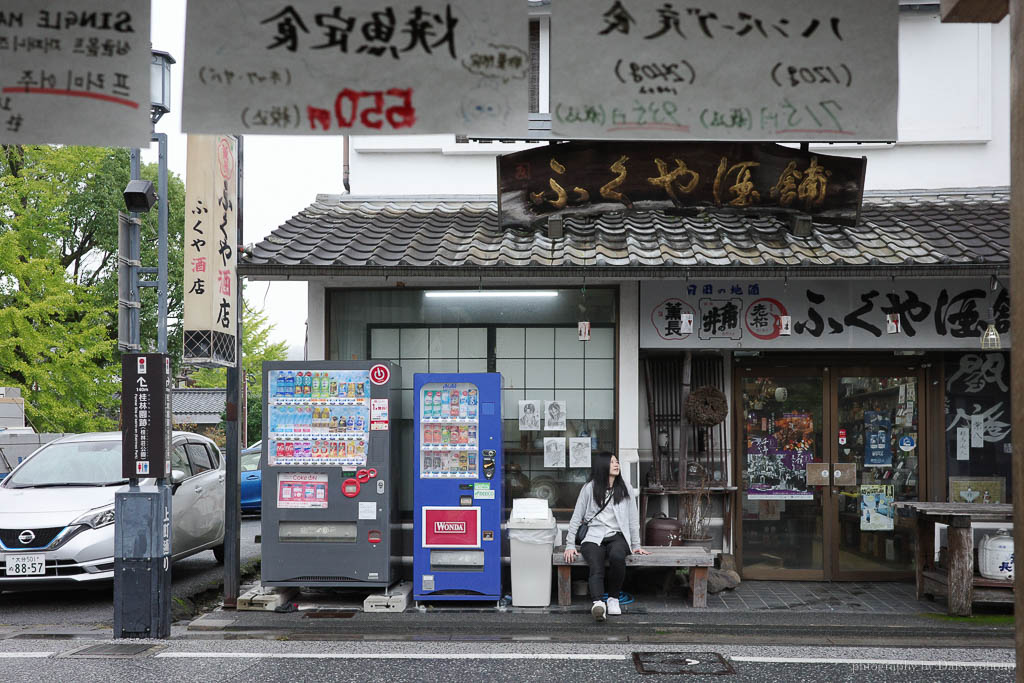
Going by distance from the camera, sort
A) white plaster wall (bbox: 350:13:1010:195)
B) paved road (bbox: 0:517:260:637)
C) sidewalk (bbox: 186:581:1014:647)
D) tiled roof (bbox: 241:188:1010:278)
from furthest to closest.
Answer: white plaster wall (bbox: 350:13:1010:195)
tiled roof (bbox: 241:188:1010:278)
paved road (bbox: 0:517:260:637)
sidewalk (bbox: 186:581:1014:647)

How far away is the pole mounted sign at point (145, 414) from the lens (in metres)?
8.06

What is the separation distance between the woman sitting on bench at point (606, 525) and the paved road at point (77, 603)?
4.23 metres

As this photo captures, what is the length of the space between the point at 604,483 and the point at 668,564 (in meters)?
1.03

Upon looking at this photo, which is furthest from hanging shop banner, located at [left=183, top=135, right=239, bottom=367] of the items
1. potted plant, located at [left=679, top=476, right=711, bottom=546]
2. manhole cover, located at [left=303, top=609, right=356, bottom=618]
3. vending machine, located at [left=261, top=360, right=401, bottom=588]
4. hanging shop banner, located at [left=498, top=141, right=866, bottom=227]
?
potted plant, located at [left=679, top=476, right=711, bottom=546]

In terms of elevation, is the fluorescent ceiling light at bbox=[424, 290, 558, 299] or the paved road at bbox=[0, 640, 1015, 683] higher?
the fluorescent ceiling light at bbox=[424, 290, 558, 299]

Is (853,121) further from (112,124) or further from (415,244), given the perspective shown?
(415,244)

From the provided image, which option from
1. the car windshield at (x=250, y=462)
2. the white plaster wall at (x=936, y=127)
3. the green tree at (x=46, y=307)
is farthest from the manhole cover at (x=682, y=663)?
the green tree at (x=46, y=307)

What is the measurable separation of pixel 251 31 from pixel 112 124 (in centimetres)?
71

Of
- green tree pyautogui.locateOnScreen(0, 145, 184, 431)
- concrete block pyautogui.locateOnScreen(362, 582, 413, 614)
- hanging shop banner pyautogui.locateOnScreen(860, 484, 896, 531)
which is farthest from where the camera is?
green tree pyautogui.locateOnScreen(0, 145, 184, 431)

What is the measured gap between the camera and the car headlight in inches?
378

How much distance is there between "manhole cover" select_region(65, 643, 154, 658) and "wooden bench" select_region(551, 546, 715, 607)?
154 inches

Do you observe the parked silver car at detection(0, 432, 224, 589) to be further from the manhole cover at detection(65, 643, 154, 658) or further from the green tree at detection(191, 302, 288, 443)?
the green tree at detection(191, 302, 288, 443)

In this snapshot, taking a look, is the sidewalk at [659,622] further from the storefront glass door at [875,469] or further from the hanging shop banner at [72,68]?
the hanging shop banner at [72,68]

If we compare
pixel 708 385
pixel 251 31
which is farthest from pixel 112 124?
pixel 708 385
